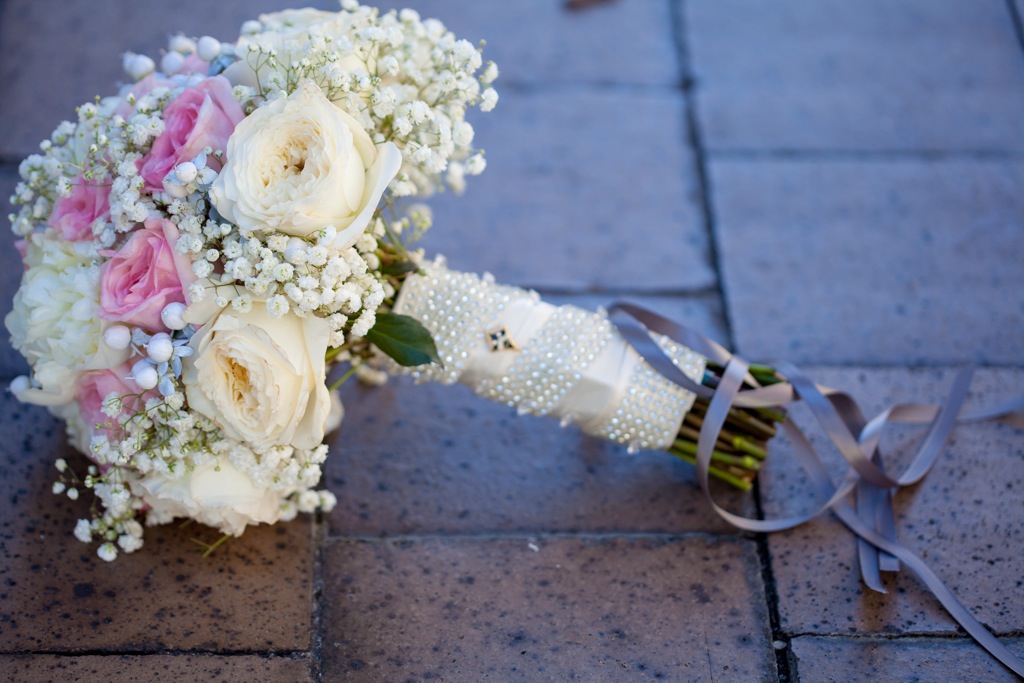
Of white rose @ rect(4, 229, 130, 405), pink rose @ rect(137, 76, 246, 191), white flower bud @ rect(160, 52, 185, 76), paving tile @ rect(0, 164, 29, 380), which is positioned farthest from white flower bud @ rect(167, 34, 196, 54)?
paving tile @ rect(0, 164, 29, 380)

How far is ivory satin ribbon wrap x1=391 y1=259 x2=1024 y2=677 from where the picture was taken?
1728 mm

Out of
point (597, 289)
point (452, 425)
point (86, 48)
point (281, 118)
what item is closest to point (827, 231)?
point (597, 289)

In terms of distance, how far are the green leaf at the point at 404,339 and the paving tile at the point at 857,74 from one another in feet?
4.33

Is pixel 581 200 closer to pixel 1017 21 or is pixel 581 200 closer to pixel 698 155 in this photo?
pixel 698 155

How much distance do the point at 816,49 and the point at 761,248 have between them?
80 cm

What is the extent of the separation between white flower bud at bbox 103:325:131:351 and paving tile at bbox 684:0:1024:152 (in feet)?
5.49

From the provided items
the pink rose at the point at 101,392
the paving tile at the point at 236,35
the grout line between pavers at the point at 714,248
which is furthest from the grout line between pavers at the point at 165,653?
the paving tile at the point at 236,35

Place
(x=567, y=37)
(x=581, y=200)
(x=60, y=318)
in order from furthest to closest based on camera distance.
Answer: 1. (x=567, y=37)
2. (x=581, y=200)
3. (x=60, y=318)

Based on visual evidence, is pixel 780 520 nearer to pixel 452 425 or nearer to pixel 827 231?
pixel 452 425

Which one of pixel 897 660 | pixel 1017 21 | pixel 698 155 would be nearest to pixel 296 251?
pixel 897 660

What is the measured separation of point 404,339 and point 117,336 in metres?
0.43

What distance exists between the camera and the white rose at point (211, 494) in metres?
1.61

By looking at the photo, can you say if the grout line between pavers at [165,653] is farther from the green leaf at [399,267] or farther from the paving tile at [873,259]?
the paving tile at [873,259]

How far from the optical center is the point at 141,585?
1759mm
